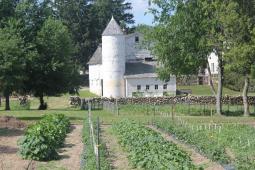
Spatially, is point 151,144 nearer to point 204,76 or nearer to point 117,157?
point 117,157

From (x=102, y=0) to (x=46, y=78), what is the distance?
210 ft

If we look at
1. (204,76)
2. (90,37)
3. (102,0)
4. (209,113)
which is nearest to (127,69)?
(204,76)

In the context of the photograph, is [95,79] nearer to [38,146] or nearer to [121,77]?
[121,77]

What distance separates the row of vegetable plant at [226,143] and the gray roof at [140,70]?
140 feet

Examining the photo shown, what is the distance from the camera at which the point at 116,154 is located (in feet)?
67.3

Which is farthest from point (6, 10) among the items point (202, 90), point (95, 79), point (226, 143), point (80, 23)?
point (80, 23)

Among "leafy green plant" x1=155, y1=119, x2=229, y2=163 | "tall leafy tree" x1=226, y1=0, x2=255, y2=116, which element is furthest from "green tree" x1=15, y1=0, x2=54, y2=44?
"leafy green plant" x1=155, y1=119, x2=229, y2=163

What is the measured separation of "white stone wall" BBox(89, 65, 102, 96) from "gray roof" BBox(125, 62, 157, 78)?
23.5ft

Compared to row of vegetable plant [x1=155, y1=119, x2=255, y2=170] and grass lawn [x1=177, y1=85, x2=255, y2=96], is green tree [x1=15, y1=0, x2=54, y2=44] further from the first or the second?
row of vegetable plant [x1=155, y1=119, x2=255, y2=170]

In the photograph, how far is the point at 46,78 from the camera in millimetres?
56375

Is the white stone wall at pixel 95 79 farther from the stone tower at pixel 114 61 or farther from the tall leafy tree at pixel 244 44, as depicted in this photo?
the tall leafy tree at pixel 244 44

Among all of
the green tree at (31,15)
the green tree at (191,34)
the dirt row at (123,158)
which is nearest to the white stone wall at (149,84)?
the green tree at (31,15)

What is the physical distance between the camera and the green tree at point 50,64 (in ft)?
182

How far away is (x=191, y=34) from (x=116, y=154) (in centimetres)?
2561
